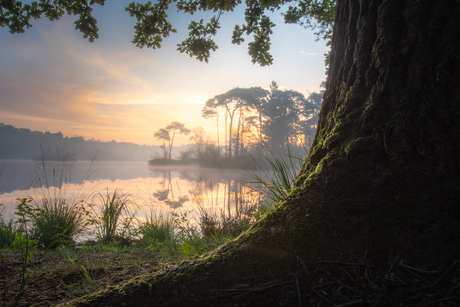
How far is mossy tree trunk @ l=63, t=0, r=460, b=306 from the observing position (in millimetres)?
980

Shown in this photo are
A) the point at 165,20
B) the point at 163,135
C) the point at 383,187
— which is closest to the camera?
the point at 383,187

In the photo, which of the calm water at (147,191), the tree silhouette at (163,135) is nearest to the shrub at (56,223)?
the calm water at (147,191)

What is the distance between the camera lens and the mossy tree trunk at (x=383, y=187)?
0.98 m

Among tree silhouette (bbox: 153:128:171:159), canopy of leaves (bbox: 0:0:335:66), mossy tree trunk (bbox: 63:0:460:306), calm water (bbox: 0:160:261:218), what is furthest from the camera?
tree silhouette (bbox: 153:128:171:159)

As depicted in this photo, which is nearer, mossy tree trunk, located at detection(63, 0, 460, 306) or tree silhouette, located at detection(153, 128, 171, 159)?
mossy tree trunk, located at detection(63, 0, 460, 306)

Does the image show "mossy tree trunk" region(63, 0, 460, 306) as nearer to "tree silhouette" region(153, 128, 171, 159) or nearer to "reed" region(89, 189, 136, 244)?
"reed" region(89, 189, 136, 244)

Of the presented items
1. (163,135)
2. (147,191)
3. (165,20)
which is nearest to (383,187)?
(165,20)

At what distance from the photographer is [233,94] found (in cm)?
2570

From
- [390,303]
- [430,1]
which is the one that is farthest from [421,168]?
[430,1]

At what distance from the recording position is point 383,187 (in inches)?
42.3

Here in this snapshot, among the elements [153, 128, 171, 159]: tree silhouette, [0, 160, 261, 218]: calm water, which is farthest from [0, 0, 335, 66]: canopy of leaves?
[153, 128, 171, 159]: tree silhouette

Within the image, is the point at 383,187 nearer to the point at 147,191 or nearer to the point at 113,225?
the point at 113,225

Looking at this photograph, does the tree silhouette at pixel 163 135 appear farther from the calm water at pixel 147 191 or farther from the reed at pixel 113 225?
the reed at pixel 113 225

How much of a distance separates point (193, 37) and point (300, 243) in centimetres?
369
